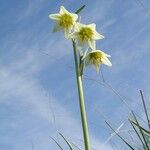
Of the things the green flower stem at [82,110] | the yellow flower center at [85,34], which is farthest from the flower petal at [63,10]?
the green flower stem at [82,110]

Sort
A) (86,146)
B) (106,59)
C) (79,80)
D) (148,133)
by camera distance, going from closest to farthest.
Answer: (148,133) → (86,146) → (79,80) → (106,59)

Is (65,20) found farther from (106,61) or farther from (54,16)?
(106,61)

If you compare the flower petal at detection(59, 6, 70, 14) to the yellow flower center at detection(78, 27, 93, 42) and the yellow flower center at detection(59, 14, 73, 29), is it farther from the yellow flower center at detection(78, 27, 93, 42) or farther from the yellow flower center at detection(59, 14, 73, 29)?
the yellow flower center at detection(78, 27, 93, 42)

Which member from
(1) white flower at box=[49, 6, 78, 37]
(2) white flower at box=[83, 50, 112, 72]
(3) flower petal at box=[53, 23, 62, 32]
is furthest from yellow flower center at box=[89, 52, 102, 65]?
(3) flower petal at box=[53, 23, 62, 32]

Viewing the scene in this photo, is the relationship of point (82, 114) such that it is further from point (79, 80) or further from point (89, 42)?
point (89, 42)

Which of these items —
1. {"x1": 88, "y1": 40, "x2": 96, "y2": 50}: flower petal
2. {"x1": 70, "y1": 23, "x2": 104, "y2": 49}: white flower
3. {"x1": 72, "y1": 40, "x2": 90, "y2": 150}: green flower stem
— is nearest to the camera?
{"x1": 72, "y1": 40, "x2": 90, "y2": 150}: green flower stem

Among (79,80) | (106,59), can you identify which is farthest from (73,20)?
(79,80)
